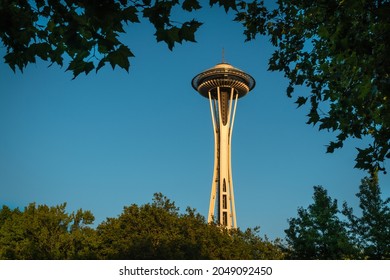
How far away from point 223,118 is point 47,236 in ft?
157

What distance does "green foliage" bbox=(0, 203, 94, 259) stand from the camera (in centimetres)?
3949

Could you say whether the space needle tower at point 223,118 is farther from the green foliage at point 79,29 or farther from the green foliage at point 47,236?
the green foliage at point 79,29

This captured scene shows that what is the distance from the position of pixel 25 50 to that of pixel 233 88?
82272 mm

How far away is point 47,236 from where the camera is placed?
4019cm

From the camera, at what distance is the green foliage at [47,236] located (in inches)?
1555

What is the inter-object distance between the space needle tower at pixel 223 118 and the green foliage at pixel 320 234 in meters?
36.4

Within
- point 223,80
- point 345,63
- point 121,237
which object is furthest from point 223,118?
point 345,63

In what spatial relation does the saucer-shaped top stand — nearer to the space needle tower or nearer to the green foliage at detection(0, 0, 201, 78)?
the space needle tower

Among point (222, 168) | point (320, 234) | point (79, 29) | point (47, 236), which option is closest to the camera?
point (79, 29)

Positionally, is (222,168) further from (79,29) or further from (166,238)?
(79,29)
